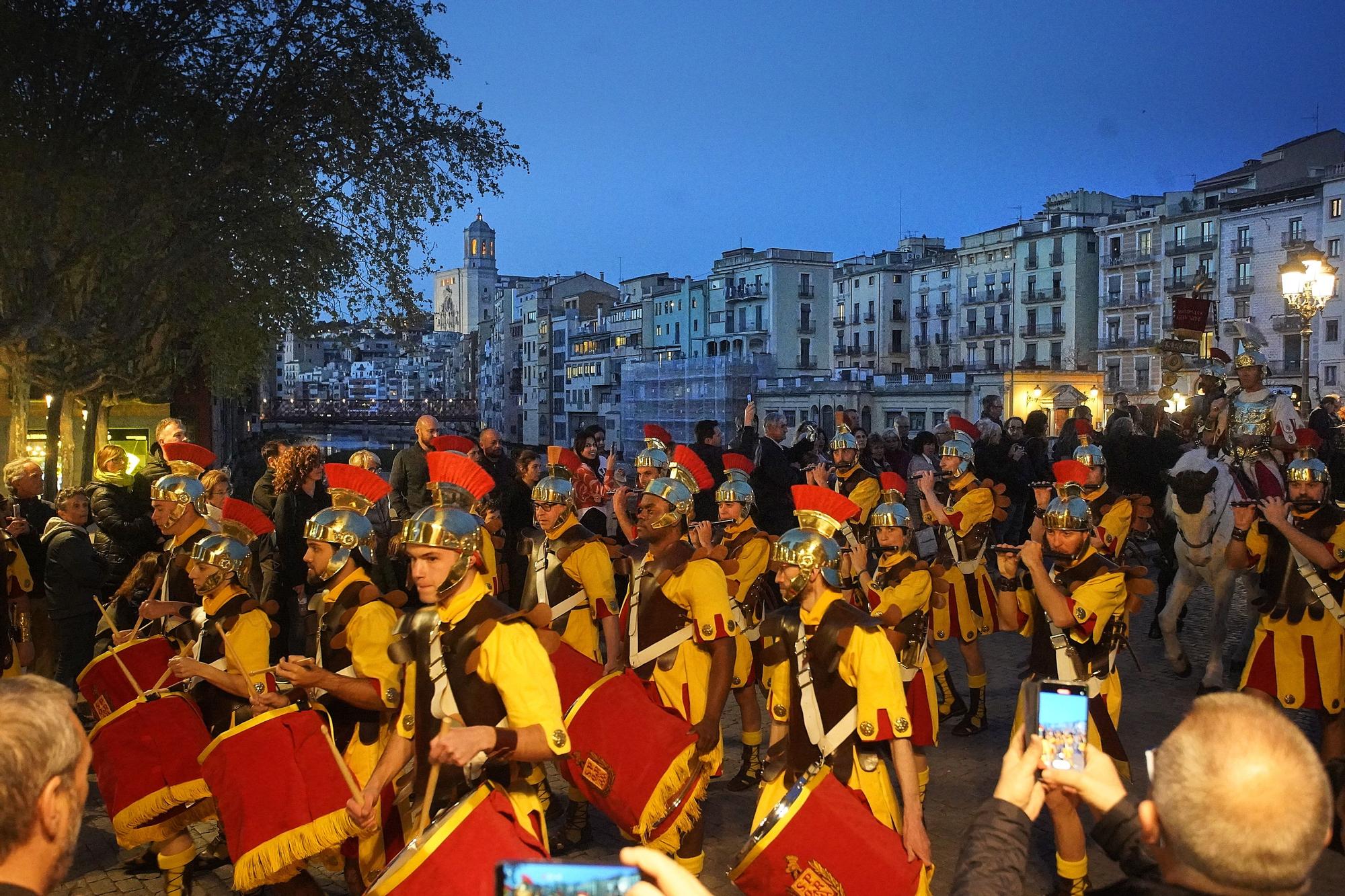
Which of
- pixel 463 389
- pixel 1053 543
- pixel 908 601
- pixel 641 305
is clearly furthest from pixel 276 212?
pixel 463 389

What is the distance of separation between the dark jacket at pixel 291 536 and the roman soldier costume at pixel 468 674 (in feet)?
16.5

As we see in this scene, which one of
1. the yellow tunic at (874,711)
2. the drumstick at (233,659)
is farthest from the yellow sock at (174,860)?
the yellow tunic at (874,711)

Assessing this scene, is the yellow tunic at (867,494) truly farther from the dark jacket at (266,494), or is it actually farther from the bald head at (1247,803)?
the bald head at (1247,803)

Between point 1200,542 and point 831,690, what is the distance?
22.9ft

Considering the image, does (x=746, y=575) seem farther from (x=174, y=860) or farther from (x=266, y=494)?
(x=266, y=494)

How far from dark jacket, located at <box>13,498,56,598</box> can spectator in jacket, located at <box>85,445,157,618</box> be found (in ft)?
1.27

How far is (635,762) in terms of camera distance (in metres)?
5.37

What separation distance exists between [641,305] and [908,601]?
91.4 meters

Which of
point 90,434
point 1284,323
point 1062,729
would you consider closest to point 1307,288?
point 1062,729

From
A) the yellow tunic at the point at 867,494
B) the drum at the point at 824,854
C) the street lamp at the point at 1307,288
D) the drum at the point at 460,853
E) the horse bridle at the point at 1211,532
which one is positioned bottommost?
the drum at the point at 824,854

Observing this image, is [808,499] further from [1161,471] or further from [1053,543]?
[1161,471]

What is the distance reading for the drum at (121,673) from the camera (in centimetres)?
623

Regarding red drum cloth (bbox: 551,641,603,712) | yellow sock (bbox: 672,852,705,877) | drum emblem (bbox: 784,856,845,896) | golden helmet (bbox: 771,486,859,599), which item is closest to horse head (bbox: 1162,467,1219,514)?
golden helmet (bbox: 771,486,859,599)

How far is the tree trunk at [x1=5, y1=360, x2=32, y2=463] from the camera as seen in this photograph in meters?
16.6
